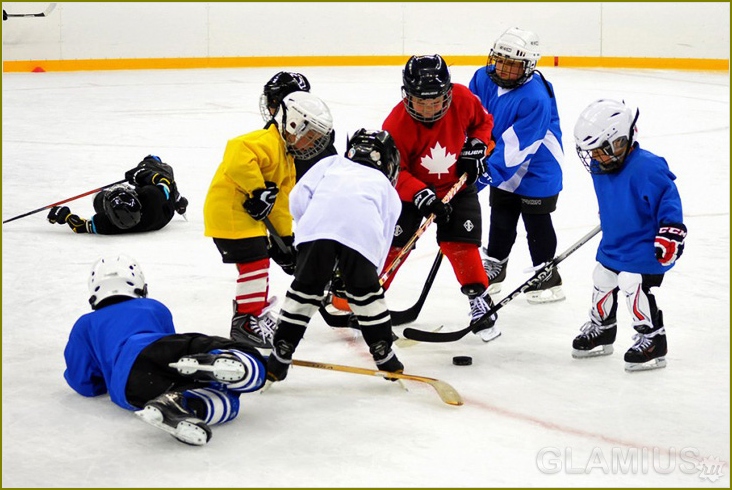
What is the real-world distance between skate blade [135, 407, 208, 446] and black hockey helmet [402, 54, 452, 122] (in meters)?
1.31

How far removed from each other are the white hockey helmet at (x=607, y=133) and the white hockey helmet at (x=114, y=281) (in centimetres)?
131

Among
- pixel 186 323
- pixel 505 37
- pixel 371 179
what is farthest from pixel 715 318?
pixel 186 323

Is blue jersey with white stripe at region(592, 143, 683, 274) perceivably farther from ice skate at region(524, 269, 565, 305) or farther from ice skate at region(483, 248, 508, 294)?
ice skate at region(483, 248, 508, 294)

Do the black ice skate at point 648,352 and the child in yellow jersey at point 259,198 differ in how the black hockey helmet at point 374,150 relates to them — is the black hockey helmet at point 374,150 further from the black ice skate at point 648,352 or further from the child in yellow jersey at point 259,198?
the black ice skate at point 648,352

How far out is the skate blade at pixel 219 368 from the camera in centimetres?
259

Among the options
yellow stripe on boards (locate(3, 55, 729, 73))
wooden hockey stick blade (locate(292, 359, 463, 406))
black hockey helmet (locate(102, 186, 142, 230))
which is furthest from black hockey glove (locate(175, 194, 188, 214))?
yellow stripe on boards (locate(3, 55, 729, 73))

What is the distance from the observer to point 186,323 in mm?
3578

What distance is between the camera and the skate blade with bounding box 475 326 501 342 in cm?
340

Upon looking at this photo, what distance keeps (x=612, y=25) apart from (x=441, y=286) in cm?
783

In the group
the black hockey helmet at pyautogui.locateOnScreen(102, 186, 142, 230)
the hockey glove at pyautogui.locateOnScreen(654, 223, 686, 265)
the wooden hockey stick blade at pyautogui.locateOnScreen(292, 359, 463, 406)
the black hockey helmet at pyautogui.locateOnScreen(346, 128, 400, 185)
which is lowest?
the wooden hockey stick blade at pyautogui.locateOnScreen(292, 359, 463, 406)

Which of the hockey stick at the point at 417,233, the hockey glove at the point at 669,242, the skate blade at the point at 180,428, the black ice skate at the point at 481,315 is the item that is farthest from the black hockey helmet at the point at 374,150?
the skate blade at the point at 180,428

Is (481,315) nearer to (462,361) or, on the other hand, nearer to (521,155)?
(462,361)

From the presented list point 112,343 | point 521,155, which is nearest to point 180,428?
point 112,343

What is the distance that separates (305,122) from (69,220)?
7.14ft
